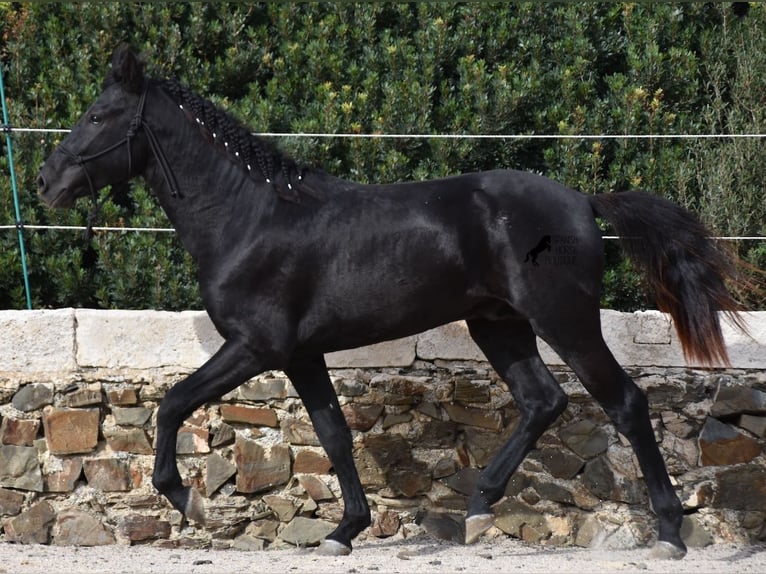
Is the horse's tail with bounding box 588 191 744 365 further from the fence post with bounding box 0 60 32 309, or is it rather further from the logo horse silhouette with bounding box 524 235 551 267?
the fence post with bounding box 0 60 32 309

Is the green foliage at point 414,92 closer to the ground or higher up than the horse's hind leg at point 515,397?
higher up

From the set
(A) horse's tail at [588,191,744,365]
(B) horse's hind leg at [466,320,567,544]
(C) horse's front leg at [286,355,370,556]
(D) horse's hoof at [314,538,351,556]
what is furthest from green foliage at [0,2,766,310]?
(D) horse's hoof at [314,538,351,556]

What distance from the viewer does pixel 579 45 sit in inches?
273

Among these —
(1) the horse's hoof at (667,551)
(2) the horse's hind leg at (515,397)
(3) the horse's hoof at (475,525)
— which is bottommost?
(1) the horse's hoof at (667,551)

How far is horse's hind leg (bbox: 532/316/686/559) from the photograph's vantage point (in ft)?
15.7

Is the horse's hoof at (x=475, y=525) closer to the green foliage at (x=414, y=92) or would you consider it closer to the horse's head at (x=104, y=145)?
the green foliage at (x=414, y=92)

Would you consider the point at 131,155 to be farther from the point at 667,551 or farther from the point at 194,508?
the point at 667,551

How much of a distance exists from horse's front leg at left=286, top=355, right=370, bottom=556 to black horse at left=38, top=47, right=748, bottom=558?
8 centimetres

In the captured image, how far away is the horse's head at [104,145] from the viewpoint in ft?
15.9

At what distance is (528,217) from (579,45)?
258 cm

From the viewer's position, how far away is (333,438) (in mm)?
5125

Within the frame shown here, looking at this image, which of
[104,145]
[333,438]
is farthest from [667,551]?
[104,145]

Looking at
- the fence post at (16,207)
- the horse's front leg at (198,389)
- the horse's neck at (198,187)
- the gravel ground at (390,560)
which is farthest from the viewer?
the fence post at (16,207)

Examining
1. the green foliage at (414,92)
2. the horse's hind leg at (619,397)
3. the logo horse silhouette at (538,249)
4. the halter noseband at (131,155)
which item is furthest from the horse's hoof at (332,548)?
the green foliage at (414,92)
